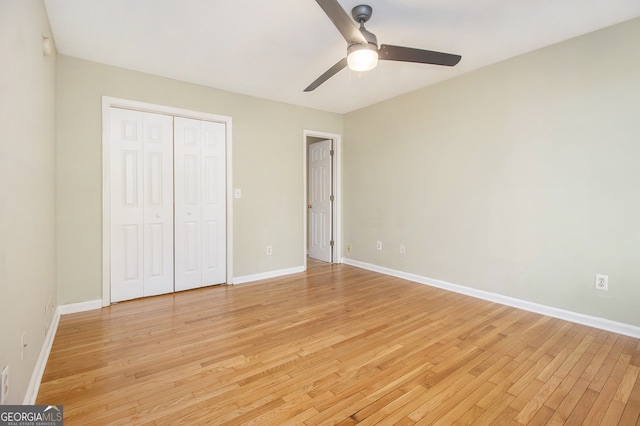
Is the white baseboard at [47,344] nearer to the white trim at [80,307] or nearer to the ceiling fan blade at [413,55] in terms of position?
the white trim at [80,307]

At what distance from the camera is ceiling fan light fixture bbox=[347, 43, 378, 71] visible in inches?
78.0

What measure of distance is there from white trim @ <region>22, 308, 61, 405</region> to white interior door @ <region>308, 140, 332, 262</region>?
3.63 m

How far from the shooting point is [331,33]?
249 centimetres

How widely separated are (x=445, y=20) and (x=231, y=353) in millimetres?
3000

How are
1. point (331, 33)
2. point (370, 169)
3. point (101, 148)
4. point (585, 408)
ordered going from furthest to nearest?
point (370, 169), point (101, 148), point (331, 33), point (585, 408)

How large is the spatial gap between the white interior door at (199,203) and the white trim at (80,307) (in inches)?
30.3

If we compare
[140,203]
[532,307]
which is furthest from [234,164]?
[532,307]

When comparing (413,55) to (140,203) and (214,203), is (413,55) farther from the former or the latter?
(140,203)

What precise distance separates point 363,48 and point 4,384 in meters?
2.49

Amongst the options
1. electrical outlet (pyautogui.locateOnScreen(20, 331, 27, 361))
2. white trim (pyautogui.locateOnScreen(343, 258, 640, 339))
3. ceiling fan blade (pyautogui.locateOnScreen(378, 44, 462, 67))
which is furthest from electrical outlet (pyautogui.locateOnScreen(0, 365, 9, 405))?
white trim (pyautogui.locateOnScreen(343, 258, 640, 339))

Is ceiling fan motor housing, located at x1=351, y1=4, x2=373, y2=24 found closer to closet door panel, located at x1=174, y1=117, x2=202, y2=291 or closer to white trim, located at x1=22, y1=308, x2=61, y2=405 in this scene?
closet door panel, located at x1=174, y1=117, x2=202, y2=291

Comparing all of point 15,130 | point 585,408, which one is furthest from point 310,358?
point 15,130

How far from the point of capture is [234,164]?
3.92m

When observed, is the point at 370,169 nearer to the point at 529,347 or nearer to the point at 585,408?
the point at 529,347
